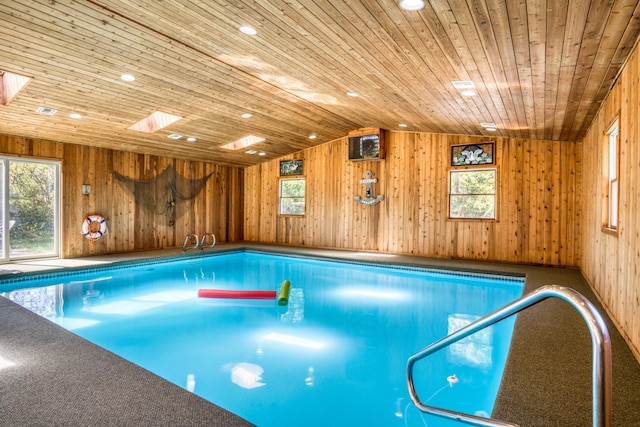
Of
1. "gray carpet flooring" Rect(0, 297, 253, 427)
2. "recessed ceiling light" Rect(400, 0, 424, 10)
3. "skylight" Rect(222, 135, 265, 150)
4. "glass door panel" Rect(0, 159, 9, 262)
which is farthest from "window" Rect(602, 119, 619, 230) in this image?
"glass door panel" Rect(0, 159, 9, 262)

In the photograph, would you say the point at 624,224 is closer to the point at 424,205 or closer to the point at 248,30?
the point at 248,30

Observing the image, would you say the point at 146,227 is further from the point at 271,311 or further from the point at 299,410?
the point at 299,410

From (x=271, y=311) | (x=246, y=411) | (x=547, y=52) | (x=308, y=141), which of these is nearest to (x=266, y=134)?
(x=308, y=141)

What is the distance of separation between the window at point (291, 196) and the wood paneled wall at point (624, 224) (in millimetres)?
6783

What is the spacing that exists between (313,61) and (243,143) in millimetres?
5254

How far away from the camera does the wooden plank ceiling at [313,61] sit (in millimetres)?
2910

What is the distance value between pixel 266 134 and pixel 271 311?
4.62 m

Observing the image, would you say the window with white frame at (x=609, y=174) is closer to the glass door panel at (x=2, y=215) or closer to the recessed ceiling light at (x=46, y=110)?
the recessed ceiling light at (x=46, y=110)

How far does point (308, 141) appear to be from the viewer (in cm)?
946

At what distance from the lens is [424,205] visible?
8438mm

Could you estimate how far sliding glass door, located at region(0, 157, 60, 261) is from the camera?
6816mm

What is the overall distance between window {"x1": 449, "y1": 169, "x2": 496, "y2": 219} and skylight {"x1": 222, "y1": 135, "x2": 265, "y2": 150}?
14.5 feet

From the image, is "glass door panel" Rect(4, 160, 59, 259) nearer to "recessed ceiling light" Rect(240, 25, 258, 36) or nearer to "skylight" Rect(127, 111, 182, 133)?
"skylight" Rect(127, 111, 182, 133)

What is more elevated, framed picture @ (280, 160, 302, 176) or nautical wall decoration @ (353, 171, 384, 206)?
framed picture @ (280, 160, 302, 176)
